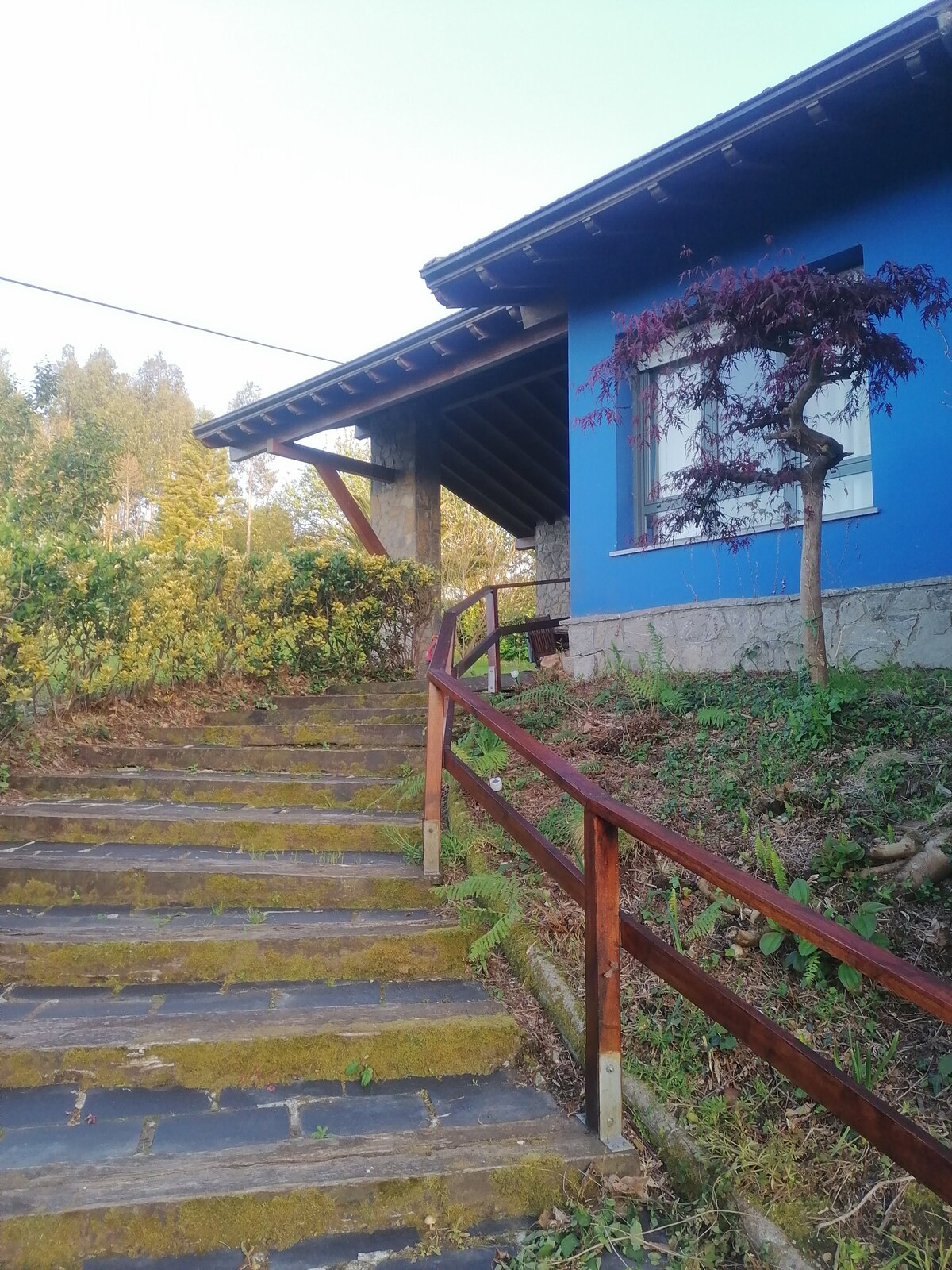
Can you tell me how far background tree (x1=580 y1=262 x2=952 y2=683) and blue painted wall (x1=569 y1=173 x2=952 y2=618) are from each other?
11.6 inches

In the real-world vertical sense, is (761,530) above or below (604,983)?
above

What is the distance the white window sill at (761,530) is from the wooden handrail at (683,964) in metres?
2.90

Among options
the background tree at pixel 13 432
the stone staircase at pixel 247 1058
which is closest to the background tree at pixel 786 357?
the stone staircase at pixel 247 1058

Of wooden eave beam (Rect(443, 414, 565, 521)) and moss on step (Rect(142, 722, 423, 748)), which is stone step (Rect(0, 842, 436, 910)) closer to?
moss on step (Rect(142, 722, 423, 748))

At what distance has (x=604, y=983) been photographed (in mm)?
1979

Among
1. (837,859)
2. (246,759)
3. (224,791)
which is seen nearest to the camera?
(837,859)

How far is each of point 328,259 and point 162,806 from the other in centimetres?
2233

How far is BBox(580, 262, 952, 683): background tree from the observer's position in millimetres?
3707

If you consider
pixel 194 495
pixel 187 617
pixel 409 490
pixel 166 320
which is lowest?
pixel 187 617

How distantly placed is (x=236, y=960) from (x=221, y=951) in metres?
0.06

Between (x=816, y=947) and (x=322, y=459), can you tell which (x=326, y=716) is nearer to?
(x=816, y=947)

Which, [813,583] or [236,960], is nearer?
[236,960]

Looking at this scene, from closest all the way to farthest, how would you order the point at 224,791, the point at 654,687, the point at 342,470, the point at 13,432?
the point at 224,791, the point at 654,687, the point at 342,470, the point at 13,432

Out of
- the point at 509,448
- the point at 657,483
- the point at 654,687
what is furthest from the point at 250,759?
the point at 509,448
